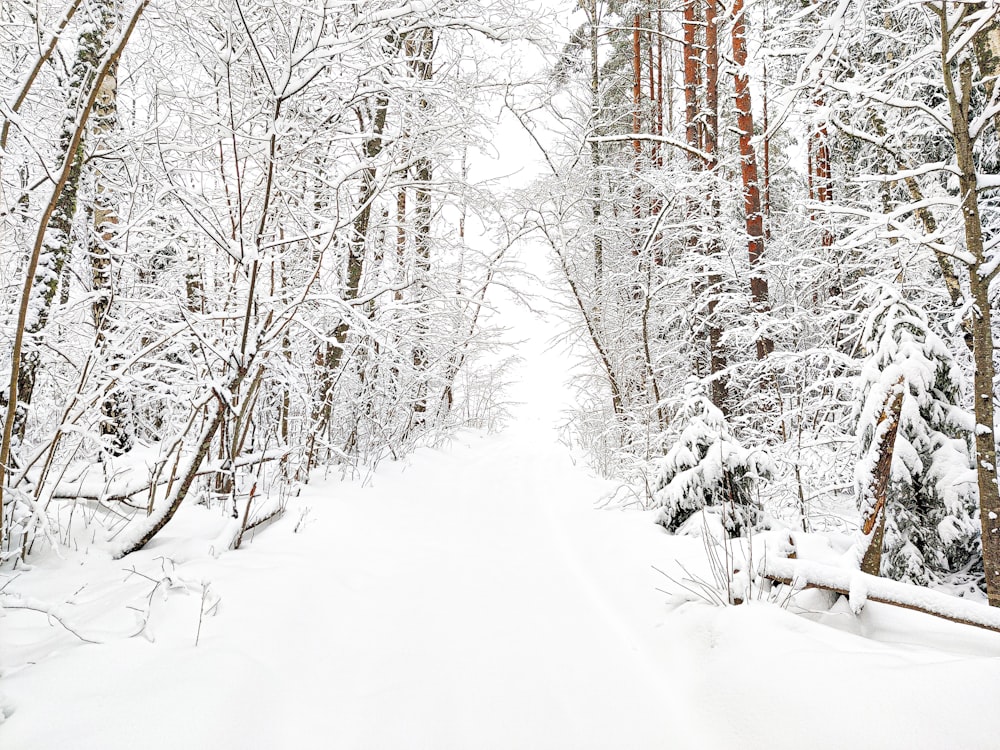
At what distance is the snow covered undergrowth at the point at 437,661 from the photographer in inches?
55.5

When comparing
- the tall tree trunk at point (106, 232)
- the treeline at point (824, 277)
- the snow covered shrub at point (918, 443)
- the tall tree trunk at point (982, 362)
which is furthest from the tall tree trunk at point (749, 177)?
the tall tree trunk at point (106, 232)

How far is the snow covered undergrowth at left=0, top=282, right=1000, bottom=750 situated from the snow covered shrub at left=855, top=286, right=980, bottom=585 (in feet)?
2.48

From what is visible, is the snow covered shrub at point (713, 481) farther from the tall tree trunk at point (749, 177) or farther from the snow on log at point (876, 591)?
the tall tree trunk at point (749, 177)

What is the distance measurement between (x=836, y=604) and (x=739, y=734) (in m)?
1.03

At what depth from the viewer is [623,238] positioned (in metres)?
8.56

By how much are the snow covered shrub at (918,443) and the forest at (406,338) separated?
22 millimetres

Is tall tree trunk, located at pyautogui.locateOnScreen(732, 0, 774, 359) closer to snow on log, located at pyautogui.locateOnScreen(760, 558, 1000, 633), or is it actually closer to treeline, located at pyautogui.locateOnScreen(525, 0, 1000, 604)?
treeline, located at pyautogui.locateOnScreen(525, 0, 1000, 604)

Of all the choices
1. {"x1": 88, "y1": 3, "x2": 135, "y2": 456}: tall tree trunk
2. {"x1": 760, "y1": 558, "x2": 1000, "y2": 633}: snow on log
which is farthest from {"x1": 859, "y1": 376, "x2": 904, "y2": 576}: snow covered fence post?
{"x1": 88, "y1": 3, "x2": 135, "y2": 456}: tall tree trunk

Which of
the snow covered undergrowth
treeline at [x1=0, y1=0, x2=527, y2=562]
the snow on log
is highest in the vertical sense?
treeline at [x1=0, y1=0, x2=527, y2=562]

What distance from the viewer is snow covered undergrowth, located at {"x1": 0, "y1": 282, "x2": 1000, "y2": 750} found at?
Answer: 4.62 feet

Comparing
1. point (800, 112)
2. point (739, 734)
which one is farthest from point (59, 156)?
point (800, 112)

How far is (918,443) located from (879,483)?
30.3 inches

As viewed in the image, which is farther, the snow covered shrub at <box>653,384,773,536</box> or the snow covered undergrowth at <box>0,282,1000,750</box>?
the snow covered shrub at <box>653,384,773,536</box>

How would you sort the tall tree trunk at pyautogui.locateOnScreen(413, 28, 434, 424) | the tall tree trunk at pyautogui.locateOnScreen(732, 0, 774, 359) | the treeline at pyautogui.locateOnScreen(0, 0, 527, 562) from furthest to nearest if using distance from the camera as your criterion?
1. the tall tree trunk at pyautogui.locateOnScreen(732, 0, 774, 359)
2. the tall tree trunk at pyautogui.locateOnScreen(413, 28, 434, 424)
3. the treeline at pyautogui.locateOnScreen(0, 0, 527, 562)
